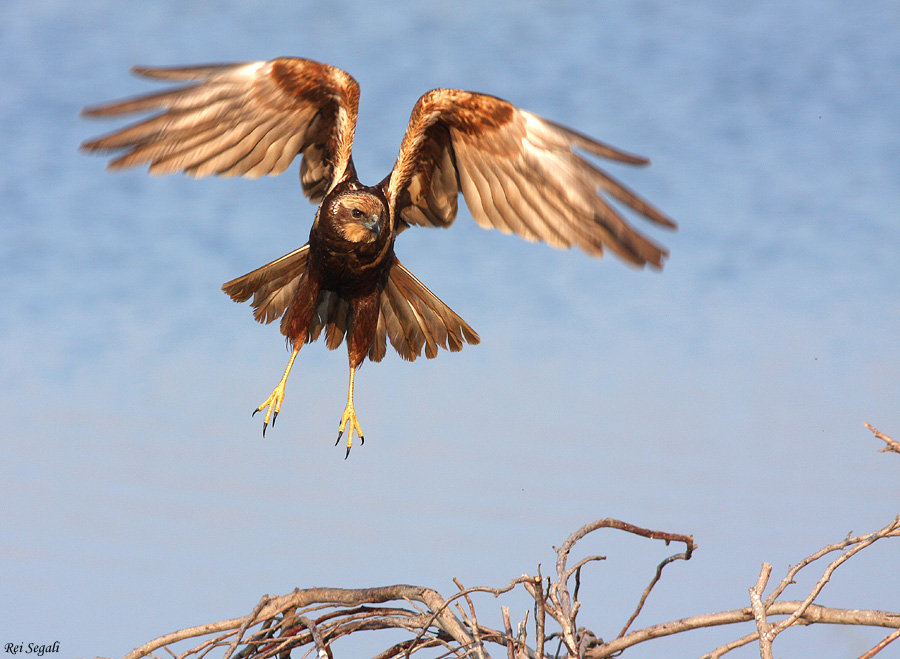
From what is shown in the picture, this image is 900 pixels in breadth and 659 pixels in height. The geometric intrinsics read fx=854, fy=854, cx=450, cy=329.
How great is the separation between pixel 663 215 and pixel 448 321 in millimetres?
2233

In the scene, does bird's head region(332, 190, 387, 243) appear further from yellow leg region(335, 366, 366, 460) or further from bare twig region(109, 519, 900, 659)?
bare twig region(109, 519, 900, 659)

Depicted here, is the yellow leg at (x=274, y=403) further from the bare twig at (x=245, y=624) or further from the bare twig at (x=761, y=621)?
the bare twig at (x=761, y=621)

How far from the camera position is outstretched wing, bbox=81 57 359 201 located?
5352mm

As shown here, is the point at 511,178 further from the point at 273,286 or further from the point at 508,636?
the point at 508,636

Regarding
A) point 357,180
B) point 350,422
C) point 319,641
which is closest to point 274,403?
point 350,422

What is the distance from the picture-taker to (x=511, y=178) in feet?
19.8

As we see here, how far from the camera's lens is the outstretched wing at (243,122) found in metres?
5.35

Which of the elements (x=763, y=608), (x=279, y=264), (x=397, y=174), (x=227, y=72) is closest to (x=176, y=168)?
(x=227, y=72)

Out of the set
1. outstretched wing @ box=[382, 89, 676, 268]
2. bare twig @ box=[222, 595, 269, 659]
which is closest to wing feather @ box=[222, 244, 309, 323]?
outstretched wing @ box=[382, 89, 676, 268]

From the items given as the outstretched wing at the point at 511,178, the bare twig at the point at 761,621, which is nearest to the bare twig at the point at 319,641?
the bare twig at the point at 761,621

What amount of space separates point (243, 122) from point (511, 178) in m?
1.94

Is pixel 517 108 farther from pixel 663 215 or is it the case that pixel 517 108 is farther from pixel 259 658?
pixel 259 658

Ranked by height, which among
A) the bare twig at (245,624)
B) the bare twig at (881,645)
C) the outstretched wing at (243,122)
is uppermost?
the outstretched wing at (243,122)

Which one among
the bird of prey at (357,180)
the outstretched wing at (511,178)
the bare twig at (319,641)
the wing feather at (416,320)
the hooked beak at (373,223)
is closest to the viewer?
the bare twig at (319,641)
